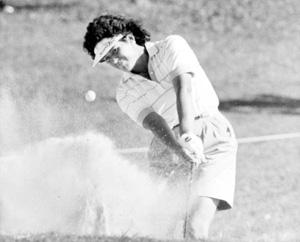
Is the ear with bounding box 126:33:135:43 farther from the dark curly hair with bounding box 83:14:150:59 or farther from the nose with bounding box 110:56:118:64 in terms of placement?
the nose with bounding box 110:56:118:64

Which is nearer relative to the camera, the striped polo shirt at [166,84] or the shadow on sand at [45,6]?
the striped polo shirt at [166,84]

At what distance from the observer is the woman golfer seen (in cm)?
556

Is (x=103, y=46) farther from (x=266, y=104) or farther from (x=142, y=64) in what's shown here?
(x=266, y=104)

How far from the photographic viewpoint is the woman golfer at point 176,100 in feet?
18.2

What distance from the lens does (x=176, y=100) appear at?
554 centimetres

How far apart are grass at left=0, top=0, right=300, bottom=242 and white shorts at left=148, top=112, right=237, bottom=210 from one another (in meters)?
1.81

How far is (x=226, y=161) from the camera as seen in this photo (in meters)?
5.77

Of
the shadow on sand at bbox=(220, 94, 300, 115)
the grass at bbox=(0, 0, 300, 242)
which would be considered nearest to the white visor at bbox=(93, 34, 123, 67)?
the grass at bbox=(0, 0, 300, 242)

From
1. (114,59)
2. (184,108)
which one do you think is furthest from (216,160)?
(114,59)

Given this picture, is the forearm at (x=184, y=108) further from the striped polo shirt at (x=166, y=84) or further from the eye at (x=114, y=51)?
the eye at (x=114, y=51)

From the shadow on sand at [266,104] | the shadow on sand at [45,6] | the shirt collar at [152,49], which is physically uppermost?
the shirt collar at [152,49]

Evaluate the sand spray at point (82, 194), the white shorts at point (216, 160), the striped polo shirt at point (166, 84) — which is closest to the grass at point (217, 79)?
the sand spray at point (82, 194)

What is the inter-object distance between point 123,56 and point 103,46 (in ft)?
0.58

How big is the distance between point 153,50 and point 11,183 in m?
2.17
